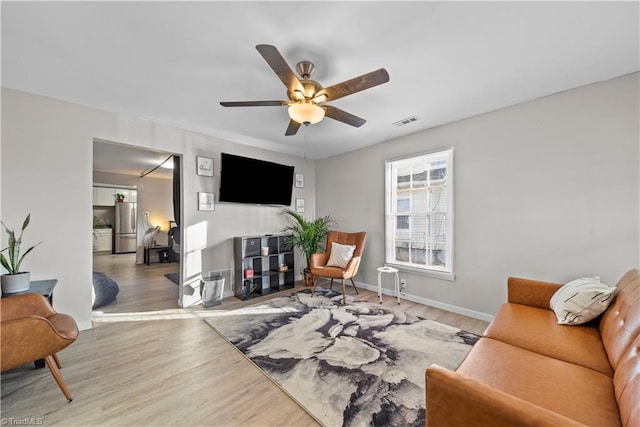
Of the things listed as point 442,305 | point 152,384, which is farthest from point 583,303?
point 152,384

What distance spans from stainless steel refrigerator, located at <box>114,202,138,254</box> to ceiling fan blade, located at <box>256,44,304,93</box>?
333 inches

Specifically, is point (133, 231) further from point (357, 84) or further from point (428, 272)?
point (357, 84)

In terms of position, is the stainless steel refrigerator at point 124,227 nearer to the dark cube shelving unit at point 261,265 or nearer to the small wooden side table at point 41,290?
the dark cube shelving unit at point 261,265

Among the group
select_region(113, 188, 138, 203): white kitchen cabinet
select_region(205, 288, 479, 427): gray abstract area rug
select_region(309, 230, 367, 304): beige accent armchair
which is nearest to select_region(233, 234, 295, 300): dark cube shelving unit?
select_region(205, 288, 479, 427): gray abstract area rug

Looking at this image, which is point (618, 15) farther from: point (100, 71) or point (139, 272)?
point (139, 272)

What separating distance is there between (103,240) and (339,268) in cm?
862

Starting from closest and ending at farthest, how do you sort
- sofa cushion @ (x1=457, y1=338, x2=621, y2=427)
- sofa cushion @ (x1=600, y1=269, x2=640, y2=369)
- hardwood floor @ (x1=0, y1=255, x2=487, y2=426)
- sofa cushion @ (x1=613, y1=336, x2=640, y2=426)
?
sofa cushion @ (x1=613, y1=336, x2=640, y2=426)
sofa cushion @ (x1=457, y1=338, x2=621, y2=427)
sofa cushion @ (x1=600, y1=269, x2=640, y2=369)
hardwood floor @ (x1=0, y1=255, x2=487, y2=426)

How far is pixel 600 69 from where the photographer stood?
6.78ft

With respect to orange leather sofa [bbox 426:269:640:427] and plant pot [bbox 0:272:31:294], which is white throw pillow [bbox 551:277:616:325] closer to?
orange leather sofa [bbox 426:269:640:427]

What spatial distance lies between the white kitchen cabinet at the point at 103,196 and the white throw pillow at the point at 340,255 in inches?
318

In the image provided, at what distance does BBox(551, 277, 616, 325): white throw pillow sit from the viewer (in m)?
1.68

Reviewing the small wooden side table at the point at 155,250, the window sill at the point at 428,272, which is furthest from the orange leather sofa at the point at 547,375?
the small wooden side table at the point at 155,250

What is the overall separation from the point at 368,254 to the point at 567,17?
3.41 meters

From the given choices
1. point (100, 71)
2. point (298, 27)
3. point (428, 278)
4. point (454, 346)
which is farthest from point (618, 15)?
point (100, 71)
